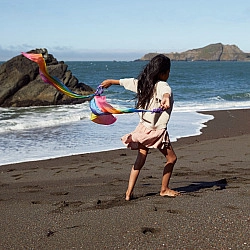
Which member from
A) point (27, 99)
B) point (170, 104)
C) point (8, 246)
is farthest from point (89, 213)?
point (27, 99)

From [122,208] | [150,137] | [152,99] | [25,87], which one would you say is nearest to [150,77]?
[152,99]

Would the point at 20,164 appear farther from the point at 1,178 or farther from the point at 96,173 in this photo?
the point at 96,173

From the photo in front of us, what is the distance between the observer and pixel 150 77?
483 cm

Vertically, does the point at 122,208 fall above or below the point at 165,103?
below

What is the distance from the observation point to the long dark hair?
190 inches

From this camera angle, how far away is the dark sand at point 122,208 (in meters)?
3.73

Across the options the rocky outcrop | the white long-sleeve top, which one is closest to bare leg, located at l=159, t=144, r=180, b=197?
the white long-sleeve top

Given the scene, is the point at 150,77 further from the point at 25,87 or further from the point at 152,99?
the point at 25,87

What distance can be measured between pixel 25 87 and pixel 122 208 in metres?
23.0

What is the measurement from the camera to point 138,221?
163 inches

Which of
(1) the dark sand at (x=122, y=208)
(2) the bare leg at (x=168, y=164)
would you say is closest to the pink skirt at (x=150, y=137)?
(2) the bare leg at (x=168, y=164)

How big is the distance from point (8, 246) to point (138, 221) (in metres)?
1.14

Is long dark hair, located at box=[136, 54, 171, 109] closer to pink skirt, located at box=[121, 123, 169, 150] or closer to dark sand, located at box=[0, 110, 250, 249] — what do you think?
pink skirt, located at box=[121, 123, 169, 150]

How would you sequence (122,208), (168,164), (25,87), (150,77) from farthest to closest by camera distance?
(25,87) < (168,164) < (150,77) < (122,208)
